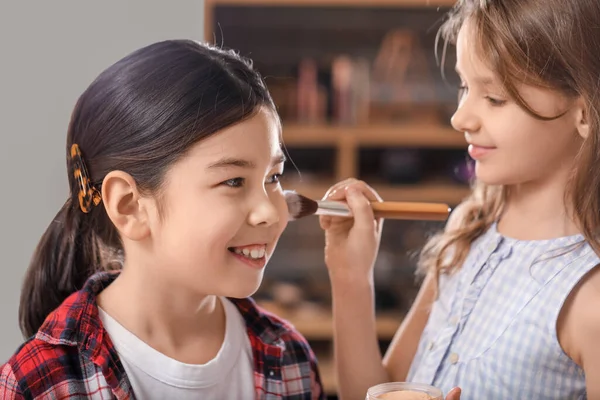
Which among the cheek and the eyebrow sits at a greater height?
the eyebrow

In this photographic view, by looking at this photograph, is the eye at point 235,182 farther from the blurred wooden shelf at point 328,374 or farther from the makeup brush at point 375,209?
the blurred wooden shelf at point 328,374

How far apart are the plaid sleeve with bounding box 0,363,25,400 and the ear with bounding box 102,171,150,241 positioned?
0.21m

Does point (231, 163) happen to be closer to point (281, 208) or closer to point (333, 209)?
point (281, 208)

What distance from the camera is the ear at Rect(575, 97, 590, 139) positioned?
39.7 inches

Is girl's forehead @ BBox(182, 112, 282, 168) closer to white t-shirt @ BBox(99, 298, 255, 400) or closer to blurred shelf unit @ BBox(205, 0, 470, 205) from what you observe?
white t-shirt @ BBox(99, 298, 255, 400)

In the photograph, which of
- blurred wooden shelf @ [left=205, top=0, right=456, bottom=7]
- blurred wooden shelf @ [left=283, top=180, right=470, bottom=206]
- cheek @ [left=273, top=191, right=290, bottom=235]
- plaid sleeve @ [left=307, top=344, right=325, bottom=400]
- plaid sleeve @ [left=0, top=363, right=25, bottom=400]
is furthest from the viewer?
blurred wooden shelf @ [left=283, top=180, right=470, bottom=206]

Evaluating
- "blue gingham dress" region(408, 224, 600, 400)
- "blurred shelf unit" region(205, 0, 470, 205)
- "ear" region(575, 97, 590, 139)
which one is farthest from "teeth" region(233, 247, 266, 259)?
"blurred shelf unit" region(205, 0, 470, 205)

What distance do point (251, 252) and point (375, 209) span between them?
0.24 meters

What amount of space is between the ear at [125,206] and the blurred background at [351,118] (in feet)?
5.34

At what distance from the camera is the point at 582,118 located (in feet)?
3.34

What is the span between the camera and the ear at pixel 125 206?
3.08ft

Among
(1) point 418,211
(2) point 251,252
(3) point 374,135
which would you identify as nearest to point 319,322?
(3) point 374,135

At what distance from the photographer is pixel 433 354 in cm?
112

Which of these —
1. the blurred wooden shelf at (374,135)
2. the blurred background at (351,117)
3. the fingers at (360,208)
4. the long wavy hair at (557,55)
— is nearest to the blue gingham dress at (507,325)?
the long wavy hair at (557,55)
